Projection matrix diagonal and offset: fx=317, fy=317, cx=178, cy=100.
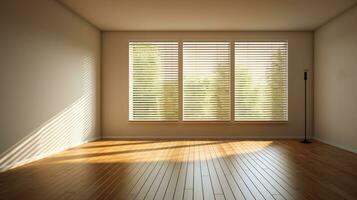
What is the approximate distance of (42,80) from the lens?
5.18 metres

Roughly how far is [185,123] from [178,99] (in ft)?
2.05

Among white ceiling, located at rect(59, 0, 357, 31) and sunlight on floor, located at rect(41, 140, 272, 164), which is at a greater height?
white ceiling, located at rect(59, 0, 357, 31)

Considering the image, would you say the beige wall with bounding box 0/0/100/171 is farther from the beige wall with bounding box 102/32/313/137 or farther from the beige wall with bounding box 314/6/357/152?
the beige wall with bounding box 314/6/357/152

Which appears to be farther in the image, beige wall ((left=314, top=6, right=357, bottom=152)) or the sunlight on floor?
beige wall ((left=314, top=6, right=357, bottom=152))

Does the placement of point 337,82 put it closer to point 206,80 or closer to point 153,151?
point 206,80

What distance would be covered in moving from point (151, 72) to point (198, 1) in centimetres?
279

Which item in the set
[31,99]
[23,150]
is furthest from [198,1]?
[23,150]

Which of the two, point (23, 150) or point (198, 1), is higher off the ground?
point (198, 1)

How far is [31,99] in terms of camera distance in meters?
4.88

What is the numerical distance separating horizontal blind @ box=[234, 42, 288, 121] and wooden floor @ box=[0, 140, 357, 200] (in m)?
1.75

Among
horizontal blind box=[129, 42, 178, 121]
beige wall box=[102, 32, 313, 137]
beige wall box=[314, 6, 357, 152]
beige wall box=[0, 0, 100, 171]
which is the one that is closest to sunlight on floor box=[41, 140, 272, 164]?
beige wall box=[0, 0, 100, 171]

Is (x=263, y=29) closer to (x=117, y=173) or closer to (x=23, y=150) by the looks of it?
(x=117, y=173)

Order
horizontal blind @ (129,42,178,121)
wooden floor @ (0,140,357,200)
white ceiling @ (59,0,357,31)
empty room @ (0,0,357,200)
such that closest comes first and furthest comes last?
1. wooden floor @ (0,140,357,200)
2. empty room @ (0,0,357,200)
3. white ceiling @ (59,0,357,31)
4. horizontal blind @ (129,42,178,121)

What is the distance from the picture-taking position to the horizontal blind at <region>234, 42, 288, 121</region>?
788cm
